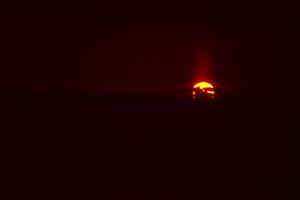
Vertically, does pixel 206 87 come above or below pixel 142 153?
above

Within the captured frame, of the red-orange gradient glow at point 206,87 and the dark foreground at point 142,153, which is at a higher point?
the red-orange gradient glow at point 206,87

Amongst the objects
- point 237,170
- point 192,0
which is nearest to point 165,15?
point 192,0

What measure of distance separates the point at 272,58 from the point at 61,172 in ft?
2.15

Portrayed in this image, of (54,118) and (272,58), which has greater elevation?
(272,58)

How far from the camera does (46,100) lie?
125cm

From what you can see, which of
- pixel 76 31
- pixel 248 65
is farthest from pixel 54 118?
pixel 248 65

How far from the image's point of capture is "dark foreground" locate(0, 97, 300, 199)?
1.23m

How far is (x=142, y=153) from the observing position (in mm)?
1242

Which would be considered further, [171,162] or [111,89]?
[111,89]

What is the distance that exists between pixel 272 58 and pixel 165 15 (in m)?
0.33

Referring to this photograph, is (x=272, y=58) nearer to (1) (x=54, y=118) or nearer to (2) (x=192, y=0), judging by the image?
(2) (x=192, y=0)

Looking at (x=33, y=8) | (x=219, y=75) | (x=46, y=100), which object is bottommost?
(x=46, y=100)

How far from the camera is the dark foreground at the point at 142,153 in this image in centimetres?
123

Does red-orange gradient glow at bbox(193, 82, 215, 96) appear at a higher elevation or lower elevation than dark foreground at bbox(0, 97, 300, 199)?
higher
